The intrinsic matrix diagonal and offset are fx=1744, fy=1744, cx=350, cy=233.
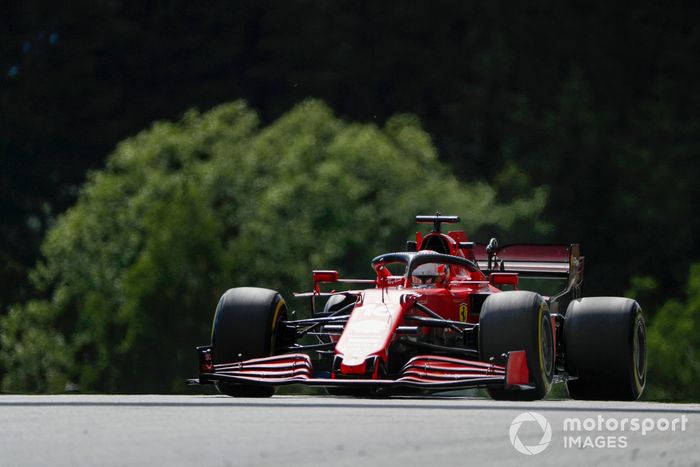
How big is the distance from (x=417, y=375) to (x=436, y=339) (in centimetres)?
185

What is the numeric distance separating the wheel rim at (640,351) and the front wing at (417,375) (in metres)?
1.80

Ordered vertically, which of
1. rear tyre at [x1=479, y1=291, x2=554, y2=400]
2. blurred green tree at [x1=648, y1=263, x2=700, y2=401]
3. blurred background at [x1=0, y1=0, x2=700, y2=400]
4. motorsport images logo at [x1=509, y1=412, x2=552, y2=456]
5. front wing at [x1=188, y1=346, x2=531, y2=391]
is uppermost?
blurred background at [x1=0, y1=0, x2=700, y2=400]

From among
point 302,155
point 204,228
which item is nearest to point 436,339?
point 204,228

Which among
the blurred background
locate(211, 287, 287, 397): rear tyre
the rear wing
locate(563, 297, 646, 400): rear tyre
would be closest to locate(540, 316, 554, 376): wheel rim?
locate(563, 297, 646, 400): rear tyre

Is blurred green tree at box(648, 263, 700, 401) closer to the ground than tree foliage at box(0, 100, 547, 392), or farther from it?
closer to the ground

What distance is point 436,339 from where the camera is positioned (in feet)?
51.2

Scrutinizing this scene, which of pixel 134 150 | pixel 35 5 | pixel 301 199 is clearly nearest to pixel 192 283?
pixel 301 199

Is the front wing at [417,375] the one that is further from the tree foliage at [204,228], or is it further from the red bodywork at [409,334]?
the tree foliage at [204,228]

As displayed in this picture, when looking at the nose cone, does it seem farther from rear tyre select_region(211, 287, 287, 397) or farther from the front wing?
rear tyre select_region(211, 287, 287, 397)

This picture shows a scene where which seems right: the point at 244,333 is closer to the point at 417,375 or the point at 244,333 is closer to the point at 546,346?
the point at 417,375

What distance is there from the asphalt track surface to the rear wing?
5.49 meters

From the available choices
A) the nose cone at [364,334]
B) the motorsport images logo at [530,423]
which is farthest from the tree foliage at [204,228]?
the motorsport images logo at [530,423]

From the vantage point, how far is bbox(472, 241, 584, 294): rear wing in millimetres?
17578

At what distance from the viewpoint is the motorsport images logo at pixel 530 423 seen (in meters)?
8.38
